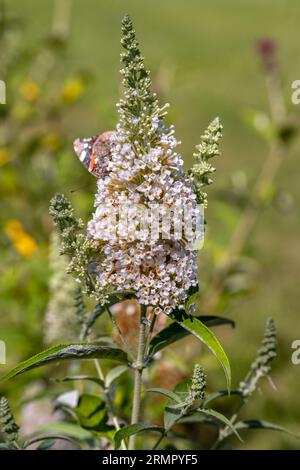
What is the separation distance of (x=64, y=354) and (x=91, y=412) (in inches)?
18.7

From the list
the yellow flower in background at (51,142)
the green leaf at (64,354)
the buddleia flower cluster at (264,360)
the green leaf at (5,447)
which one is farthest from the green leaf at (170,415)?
the yellow flower in background at (51,142)

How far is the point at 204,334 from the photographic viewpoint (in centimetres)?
133

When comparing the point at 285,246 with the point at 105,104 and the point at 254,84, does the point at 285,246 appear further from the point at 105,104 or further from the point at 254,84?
the point at 254,84

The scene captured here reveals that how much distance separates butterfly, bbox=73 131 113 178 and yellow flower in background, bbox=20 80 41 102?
2208 millimetres

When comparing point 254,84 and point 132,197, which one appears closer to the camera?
point 132,197

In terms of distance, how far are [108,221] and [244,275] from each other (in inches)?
83.2

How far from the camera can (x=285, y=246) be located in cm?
569

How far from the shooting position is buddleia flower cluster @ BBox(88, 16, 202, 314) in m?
1.32

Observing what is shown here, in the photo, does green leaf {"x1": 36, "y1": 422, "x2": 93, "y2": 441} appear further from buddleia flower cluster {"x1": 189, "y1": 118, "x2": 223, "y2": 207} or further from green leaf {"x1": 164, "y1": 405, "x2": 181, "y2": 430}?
buddleia flower cluster {"x1": 189, "y1": 118, "x2": 223, "y2": 207}

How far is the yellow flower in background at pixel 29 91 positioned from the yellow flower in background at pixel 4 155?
0.32 metres

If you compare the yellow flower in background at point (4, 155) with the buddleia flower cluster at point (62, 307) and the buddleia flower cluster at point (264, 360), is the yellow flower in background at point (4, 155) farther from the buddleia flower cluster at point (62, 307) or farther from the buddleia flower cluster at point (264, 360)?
the buddleia flower cluster at point (264, 360)

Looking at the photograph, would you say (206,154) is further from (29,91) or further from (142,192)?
(29,91)

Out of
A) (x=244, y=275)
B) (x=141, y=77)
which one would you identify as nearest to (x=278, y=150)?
(x=244, y=275)

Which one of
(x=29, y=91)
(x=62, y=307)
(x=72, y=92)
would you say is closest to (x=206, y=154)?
(x=62, y=307)
